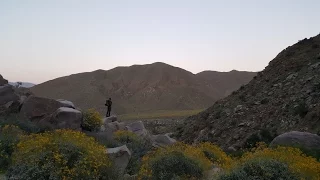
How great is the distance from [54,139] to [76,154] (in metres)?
0.76

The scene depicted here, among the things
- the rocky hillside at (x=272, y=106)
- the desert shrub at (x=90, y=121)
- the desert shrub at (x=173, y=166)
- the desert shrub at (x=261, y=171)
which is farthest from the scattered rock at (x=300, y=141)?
the desert shrub at (x=90, y=121)

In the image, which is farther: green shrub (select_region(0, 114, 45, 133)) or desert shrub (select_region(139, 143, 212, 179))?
green shrub (select_region(0, 114, 45, 133))

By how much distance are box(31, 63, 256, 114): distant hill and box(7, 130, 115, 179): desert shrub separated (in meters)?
87.9

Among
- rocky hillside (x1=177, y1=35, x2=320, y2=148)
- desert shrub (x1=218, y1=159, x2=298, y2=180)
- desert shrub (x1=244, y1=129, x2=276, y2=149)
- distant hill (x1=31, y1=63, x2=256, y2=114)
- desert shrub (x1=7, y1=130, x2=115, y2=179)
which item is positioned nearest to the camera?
desert shrub (x1=218, y1=159, x2=298, y2=180)

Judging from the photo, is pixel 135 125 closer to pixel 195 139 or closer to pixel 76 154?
pixel 195 139

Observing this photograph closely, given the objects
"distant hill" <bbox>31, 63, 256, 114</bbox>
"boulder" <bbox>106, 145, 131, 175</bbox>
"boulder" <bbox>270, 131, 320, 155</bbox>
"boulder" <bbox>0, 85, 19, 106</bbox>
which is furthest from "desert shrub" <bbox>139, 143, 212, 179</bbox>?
"distant hill" <bbox>31, 63, 256, 114</bbox>

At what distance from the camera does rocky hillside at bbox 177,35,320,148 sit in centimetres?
2214

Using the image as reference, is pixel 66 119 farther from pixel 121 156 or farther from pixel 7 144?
pixel 121 156

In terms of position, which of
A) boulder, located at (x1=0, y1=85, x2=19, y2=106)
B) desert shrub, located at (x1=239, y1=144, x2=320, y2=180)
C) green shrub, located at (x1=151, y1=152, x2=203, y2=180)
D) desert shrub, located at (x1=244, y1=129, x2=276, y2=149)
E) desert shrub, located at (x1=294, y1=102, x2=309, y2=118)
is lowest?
desert shrub, located at (x1=244, y1=129, x2=276, y2=149)

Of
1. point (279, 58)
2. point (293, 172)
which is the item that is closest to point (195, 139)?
point (279, 58)

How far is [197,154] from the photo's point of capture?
10016 millimetres

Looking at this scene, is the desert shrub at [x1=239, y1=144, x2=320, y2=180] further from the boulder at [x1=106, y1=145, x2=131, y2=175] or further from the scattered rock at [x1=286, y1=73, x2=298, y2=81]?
the scattered rock at [x1=286, y1=73, x2=298, y2=81]

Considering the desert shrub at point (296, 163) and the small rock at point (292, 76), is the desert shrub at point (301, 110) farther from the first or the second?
the desert shrub at point (296, 163)

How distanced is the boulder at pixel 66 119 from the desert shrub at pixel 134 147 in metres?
1.93
